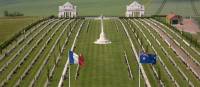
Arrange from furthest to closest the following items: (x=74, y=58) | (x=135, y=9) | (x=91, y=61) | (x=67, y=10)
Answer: (x=135, y=9) → (x=67, y=10) → (x=91, y=61) → (x=74, y=58)

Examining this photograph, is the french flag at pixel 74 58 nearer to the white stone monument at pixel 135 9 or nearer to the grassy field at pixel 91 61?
the grassy field at pixel 91 61

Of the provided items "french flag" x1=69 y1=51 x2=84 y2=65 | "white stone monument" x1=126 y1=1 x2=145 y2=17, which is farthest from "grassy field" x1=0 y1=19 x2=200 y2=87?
"white stone monument" x1=126 y1=1 x2=145 y2=17

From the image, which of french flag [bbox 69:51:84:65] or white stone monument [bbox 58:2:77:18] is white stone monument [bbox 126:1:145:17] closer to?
white stone monument [bbox 58:2:77:18]

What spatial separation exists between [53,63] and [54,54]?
5778mm

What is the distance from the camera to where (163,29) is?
96.6 meters

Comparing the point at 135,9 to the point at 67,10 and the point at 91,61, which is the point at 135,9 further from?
the point at 91,61

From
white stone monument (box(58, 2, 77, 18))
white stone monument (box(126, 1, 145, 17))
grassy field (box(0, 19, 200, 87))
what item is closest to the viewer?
grassy field (box(0, 19, 200, 87))

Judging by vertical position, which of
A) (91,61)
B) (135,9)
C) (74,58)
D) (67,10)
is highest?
(135,9)

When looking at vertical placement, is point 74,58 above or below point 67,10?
below

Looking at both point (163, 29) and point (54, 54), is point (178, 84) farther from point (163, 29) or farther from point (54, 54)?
point (163, 29)

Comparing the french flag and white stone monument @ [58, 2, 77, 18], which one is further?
white stone monument @ [58, 2, 77, 18]

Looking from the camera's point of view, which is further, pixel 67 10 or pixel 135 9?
pixel 135 9

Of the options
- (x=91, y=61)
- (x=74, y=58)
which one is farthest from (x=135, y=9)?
(x=74, y=58)

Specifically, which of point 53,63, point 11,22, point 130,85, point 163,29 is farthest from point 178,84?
point 11,22
